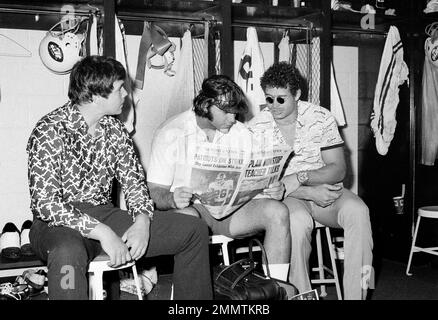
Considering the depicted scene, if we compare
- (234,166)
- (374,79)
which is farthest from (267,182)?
(374,79)

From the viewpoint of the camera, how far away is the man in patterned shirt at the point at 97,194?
1.99 metres

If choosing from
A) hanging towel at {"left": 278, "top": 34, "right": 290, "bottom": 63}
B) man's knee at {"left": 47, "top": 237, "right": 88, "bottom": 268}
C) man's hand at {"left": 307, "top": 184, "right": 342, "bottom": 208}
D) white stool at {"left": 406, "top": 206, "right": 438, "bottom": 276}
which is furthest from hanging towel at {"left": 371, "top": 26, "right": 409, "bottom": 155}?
man's knee at {"left": 47, "top": 237, "right": 88, "bottom": 268}

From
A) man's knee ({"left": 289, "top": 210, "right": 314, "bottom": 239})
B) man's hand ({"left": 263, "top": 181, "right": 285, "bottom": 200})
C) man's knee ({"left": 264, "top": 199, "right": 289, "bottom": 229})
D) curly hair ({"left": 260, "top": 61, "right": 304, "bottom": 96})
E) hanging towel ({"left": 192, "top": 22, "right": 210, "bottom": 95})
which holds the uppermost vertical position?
hanging towel ({"left": 192, "top": 22, "right": 210, "bottom": 95})

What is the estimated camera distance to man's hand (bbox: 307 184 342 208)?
270cm

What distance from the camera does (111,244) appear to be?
198cm

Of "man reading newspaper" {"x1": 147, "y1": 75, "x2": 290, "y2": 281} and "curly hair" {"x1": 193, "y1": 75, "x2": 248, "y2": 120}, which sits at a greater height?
"curly hair" {"x1": 193, "y1": 75, "x2": 248, "y2": 120}

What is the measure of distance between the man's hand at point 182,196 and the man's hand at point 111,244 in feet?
1.30

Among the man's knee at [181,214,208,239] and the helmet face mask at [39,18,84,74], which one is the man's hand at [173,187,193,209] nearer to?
the man's knee at [181,214,208,239]

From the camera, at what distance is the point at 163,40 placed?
128 inches

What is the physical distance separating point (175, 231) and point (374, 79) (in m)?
2.32

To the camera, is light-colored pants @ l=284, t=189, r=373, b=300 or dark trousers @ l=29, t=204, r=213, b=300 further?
light-colored pants @ l=284, t=189, r=373, b=300

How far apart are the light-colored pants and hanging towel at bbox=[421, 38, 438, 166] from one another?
118cm

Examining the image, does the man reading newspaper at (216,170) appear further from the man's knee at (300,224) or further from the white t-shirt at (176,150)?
the man's knee at (300,224)

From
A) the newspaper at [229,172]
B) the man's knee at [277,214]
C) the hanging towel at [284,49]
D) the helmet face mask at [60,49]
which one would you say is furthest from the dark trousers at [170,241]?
the hanging towel at [284,49]
